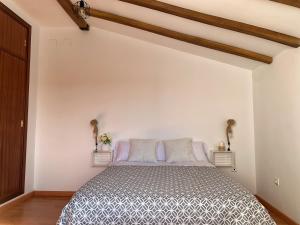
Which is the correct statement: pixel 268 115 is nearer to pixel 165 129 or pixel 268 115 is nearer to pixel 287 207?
pixel 287 207

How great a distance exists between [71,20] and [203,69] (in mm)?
2228

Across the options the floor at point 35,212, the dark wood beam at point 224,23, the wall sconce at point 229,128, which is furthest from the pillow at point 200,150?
the dark wood beam at point 224,23

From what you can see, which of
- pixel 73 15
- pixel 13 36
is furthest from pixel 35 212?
pixel 73 15

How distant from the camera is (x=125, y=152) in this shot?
3830 millimetres

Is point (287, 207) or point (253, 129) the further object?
point (253, 129)

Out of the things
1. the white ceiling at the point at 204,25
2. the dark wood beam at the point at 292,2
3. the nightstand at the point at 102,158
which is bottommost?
the nightstand at the point at 102,158

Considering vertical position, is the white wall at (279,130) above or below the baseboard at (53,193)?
above

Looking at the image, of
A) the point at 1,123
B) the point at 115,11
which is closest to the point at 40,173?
the point at 1,123

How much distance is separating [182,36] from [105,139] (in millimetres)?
1890

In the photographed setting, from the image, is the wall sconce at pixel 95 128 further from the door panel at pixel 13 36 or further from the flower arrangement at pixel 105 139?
the door panel at pixel 13 36

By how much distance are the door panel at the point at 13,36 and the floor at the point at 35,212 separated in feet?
6.89

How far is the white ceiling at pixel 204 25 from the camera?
2328mm

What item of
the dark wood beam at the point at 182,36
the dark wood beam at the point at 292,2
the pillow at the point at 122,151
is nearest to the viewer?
the dark wood beam at the point at 292,2

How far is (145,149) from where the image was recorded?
146 inches
